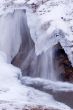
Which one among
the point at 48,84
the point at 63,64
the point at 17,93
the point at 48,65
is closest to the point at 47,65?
the point at 48,65

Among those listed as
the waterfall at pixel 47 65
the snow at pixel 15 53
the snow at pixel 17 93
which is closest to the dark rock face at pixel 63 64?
the waterfall at pixel 47 65

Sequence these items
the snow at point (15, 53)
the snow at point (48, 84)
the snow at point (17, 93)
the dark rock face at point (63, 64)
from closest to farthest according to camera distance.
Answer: the snow at point (17, 93) → the snow at point (15, 53) → the snow at point (48, 84) → the dark rock face at point (63, 64)

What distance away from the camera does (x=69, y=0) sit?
10023 mm

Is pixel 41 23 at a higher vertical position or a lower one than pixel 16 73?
higher

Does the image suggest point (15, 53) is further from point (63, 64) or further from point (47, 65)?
point (63, 64)

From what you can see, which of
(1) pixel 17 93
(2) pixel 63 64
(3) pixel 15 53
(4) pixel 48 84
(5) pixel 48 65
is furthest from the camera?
(3) pixel 15 53

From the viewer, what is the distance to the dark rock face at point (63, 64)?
8633mm

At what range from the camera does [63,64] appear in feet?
28.9

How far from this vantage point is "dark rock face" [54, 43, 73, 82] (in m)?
8.63

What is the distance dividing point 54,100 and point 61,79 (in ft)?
5.24

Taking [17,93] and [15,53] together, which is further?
[15,53]

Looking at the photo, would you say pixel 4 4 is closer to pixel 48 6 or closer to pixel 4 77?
pixel 48 6

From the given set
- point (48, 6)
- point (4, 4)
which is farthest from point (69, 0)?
point (4, 4)

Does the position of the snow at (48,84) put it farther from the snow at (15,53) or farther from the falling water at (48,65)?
the falling water at (48,65)
